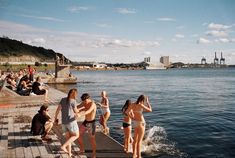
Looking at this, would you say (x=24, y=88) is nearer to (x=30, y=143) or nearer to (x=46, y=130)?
(x=46, y=130)

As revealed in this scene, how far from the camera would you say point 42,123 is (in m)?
11.3

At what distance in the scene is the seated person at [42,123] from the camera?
11133 millimetres

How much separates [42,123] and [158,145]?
6451mm

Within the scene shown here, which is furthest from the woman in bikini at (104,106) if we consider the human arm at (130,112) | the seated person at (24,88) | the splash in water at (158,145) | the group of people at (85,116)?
the seated person at (24,88)

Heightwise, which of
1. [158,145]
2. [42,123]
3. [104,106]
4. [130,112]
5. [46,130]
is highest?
[130,112]

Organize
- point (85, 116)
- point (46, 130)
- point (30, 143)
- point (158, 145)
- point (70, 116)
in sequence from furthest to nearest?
point (158, 145) < point (46, 130) < point (30, 143) < point (85, 116) < point (70, 116)

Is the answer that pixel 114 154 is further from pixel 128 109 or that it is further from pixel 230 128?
pixel 230 128

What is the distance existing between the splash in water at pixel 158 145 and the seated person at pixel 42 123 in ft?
15.6

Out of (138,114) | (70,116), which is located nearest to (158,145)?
(138,114)

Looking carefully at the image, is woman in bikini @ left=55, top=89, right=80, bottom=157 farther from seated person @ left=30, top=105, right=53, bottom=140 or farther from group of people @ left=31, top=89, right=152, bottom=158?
seated person @ left=30, top=105, right=53, bottom=140

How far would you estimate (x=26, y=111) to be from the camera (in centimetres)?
1694

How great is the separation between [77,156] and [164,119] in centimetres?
1567

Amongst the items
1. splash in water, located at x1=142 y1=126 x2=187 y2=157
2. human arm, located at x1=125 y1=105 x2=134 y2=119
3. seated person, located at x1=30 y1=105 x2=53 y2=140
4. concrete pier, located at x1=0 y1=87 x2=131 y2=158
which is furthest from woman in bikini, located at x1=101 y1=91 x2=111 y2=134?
human arm, located at x1=125 y1=105 x2=134 y2=119

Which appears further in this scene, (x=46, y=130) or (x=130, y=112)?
(x=46, y=130)
